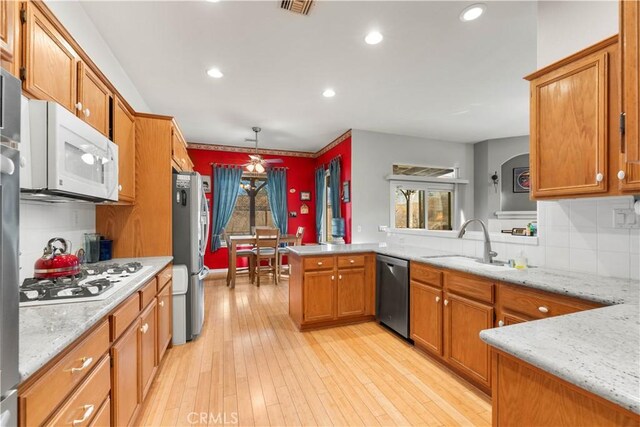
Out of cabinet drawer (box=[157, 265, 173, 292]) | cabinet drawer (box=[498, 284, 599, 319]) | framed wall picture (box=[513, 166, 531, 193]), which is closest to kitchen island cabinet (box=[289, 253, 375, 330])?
cabinet drawer (box=[157, 265, 173, 292])

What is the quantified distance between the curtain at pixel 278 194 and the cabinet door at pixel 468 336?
445 centimetres

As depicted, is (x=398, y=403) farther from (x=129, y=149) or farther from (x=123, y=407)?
(x=129, y=149)

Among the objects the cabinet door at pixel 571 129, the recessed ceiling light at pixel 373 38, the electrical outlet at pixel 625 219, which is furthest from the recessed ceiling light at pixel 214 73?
the electrical outlet at pixel 625 219

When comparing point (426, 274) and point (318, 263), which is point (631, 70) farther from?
point (318, 263)

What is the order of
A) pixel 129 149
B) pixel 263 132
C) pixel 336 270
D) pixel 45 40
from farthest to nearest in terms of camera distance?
pixel 263 132, pixel 336 270, pixel 129 149, pixel 45 40

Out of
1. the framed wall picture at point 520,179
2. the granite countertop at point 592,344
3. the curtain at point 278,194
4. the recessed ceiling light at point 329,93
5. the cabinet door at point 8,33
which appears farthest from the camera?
the curtain at point 278,194

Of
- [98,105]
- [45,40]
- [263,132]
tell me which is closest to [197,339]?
[98,105]

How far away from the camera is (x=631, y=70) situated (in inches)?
38.9

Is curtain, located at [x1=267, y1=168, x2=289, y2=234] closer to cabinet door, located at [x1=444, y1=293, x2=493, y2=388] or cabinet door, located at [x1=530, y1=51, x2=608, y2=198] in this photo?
cabinet door, located at [x1=444, y1=293, x2=493, y2=388]

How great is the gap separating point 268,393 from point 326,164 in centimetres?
450

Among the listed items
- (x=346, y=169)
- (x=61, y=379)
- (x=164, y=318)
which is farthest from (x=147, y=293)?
(x=346, y=169)

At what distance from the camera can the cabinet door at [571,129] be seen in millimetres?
1463

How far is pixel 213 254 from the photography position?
18.7ft

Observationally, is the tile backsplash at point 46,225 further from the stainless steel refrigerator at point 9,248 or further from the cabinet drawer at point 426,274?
the cabinet drawer at point 426,274
